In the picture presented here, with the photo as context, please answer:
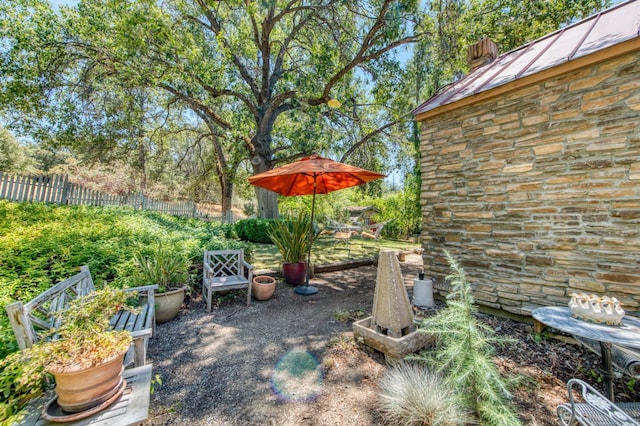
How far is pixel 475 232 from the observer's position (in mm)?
3924

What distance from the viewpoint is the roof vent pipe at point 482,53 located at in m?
5.00

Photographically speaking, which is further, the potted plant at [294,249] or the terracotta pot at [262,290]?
the potted plant at [294,249]

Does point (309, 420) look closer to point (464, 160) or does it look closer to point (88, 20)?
point (464, 160)

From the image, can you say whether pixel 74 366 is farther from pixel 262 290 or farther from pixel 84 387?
pixel 262 290

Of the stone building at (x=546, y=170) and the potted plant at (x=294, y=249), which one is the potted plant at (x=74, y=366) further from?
the stone building at (x=546, y=170)

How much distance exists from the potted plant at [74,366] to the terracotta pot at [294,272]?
148 inches

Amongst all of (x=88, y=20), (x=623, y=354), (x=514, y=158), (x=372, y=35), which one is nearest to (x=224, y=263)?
(x=514, y=158)

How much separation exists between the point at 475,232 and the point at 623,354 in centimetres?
185

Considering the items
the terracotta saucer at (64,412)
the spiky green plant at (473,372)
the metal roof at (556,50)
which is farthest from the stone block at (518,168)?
the terracotta saucer at (64,412)

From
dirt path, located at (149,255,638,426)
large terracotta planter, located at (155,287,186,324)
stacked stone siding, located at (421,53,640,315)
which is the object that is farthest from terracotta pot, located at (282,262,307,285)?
stacked stone siding, located at (421,53,640,315)

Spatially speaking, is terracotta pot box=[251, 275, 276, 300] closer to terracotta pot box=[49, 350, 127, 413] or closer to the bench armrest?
terracotta pot box=[49, 350, 127, 413]

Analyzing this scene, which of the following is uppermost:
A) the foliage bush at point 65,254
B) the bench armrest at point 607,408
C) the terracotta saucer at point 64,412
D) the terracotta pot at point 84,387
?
the foliage bush at point 65,254

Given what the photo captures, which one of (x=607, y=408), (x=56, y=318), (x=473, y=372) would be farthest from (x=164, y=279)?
(x=607, y=408)

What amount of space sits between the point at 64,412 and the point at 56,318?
88cm
